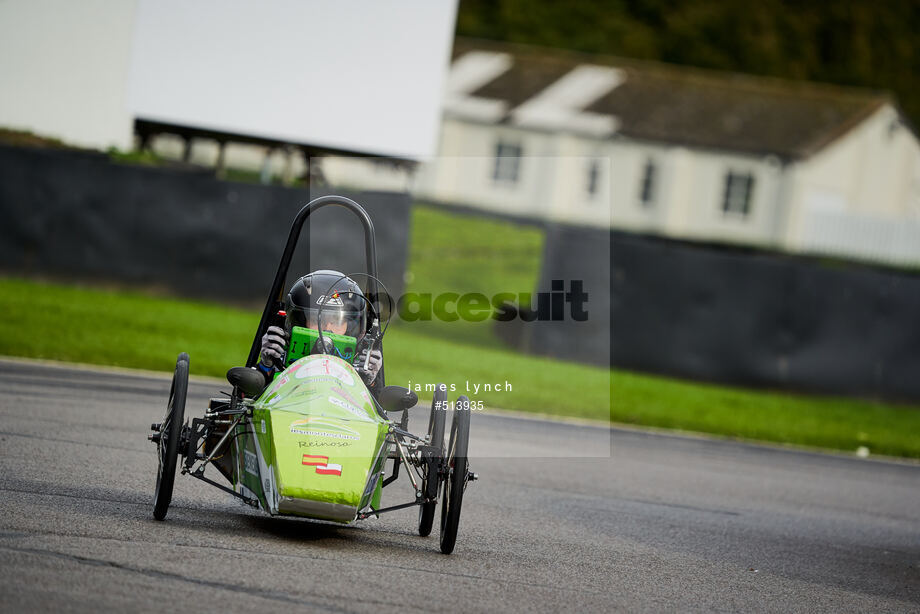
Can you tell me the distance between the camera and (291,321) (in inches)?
305

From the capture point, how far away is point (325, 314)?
766 centimetres

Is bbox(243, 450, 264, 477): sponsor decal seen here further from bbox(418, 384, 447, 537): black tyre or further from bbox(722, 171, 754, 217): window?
bbox(722, 171, 754, 217): window

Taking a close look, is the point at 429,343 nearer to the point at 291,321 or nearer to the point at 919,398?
the point at 291,321

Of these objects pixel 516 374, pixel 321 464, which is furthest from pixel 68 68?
pixel 321 464

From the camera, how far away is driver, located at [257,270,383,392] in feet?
25.2

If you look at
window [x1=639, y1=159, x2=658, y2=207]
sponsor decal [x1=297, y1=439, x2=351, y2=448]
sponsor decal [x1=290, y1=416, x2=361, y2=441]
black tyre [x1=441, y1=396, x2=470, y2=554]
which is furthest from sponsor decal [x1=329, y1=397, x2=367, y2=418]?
window [x1=639, y1=159, x2=658, y2=207]

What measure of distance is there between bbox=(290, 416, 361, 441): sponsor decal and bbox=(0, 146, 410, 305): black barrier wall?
11.7 meters

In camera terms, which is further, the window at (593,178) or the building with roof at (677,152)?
the window at (593,178)

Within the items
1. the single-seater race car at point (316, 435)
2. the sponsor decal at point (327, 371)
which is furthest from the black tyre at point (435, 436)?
the sponsor decal at point (327, 371)

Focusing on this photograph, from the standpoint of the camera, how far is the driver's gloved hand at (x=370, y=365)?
7.75 metres

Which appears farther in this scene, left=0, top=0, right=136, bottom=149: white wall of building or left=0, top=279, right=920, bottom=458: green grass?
left=0, top=0, right=136, bottom=149: white wall of building

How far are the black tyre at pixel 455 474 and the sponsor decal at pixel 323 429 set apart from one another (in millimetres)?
578

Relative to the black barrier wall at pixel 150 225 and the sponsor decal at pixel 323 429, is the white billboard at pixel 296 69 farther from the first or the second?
the sponsor decal at pixel 323 429

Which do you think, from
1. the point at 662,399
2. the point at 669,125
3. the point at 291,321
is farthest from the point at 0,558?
the point at 669,125
